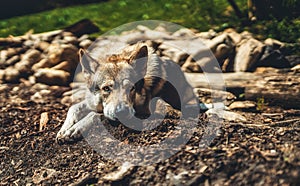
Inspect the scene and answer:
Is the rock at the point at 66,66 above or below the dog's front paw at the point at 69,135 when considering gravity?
above

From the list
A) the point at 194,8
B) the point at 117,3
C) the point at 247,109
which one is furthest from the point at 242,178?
Result: the point at 117,3

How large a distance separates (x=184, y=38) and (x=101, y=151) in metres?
3.40

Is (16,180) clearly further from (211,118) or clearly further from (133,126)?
(211,118)

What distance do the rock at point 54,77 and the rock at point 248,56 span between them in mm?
2809

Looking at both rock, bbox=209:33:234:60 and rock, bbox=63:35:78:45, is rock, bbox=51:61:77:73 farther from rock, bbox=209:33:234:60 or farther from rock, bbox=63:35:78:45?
rock, bbox=209:33:234:60

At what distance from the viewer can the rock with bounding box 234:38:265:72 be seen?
704cm

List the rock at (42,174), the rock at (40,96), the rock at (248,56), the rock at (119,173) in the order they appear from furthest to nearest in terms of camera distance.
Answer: the rock at (40,96) → the rock at (248,56) → the rock at (42,174) → the rock at (119,173)

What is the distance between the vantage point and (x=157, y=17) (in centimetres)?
966

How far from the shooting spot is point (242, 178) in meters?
4.23

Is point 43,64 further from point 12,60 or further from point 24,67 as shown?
point 12,60

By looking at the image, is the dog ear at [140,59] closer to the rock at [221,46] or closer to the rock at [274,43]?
the rock at [221,46]

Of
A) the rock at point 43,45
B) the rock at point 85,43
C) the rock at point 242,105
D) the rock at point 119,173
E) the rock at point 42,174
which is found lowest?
the rock at point 42,174

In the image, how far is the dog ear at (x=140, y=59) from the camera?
5680 mm

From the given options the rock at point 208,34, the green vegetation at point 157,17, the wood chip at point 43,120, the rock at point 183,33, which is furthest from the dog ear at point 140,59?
the green vegetation at point 157,17
